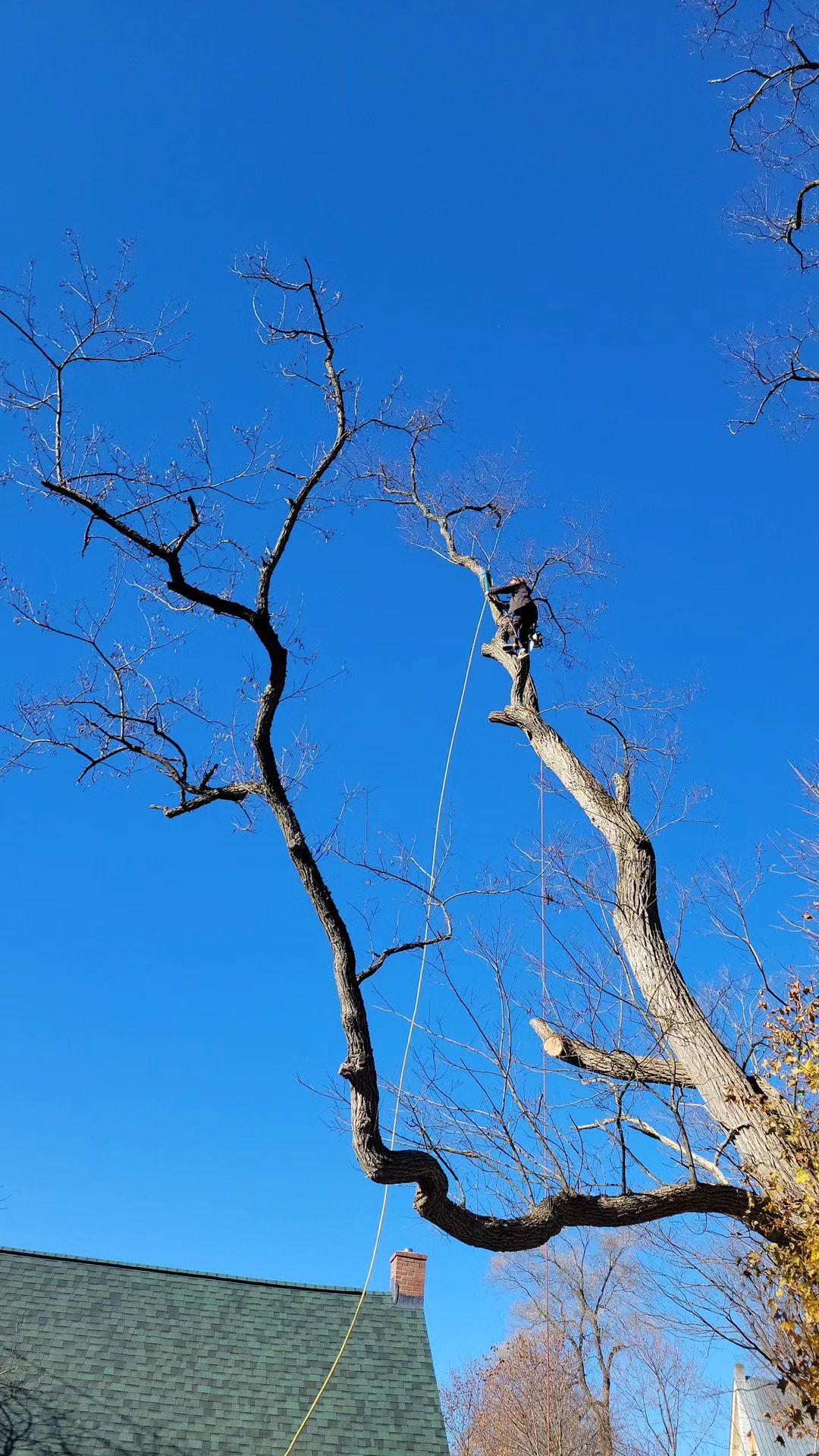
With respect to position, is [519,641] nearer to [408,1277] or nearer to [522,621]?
[522,621]

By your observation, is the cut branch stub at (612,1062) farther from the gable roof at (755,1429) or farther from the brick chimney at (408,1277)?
the gable roof at (755,1429)

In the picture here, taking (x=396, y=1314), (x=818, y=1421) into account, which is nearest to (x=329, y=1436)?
(x=396, y=1314)

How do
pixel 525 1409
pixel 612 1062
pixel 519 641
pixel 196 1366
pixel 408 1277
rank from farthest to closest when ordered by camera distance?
pixel 525 1409
pixel 408 1277
pixel 196 1366
pixel 519 641
pixel 612 1062

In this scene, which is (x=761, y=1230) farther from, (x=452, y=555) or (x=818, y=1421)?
(x=452, y=555)

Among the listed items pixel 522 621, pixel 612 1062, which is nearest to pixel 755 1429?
pixel 612 1062

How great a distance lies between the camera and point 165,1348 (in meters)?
12.3

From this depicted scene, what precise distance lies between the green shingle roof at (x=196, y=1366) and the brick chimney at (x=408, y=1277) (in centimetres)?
15

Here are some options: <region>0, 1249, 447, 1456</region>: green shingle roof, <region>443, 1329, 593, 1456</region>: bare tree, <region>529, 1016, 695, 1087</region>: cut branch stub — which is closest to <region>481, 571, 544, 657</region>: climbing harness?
<region>529, 1016, 695, 1087</region>: cut branch stub

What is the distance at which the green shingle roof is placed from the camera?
1109cm

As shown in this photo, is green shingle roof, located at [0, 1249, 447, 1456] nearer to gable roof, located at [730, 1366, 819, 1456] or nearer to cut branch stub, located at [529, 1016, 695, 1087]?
cut branch stub, located at [529, 1016, 695, 1087]

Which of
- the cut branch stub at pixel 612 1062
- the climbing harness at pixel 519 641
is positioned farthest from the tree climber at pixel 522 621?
the cut branch stub at pixel 612 1062

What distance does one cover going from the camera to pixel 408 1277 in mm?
13703

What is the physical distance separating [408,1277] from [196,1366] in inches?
111

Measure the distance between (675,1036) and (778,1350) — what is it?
2305 mm
